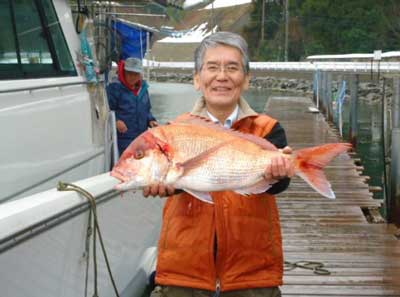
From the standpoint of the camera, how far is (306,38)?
7150cm

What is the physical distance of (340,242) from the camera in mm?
6738

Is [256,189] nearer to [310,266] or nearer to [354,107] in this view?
[310,266]

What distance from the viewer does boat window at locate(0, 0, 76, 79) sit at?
15.2ft

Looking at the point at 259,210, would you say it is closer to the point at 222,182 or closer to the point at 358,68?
the point at 222,182

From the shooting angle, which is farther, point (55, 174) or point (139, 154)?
point (55, 174)

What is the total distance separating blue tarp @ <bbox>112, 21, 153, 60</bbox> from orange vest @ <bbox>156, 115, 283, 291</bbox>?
4775mm

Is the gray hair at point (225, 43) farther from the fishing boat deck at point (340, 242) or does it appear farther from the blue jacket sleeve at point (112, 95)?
the blue jacket sleeve at point (112, 95)

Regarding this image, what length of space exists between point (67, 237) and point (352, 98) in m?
13.4

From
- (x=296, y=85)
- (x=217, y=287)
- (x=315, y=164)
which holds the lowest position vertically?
(x=296, y=85)

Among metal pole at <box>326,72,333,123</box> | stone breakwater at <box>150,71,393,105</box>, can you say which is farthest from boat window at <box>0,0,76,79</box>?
stone breakwater at <box>150,71,393,105</box>

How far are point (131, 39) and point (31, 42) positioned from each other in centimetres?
273

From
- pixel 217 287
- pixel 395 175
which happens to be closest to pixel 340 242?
pixel 395 175

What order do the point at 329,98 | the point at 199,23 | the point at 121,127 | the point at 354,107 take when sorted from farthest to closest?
the point at 199,23 → the point at 329,98 → the point at 354,107 → the point at 121,127

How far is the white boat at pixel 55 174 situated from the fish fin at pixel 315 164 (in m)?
1.26
